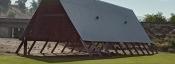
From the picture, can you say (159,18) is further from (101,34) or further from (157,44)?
(101,34)

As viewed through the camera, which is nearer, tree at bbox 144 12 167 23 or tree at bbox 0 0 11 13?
tree at bbox 144 12 167 23

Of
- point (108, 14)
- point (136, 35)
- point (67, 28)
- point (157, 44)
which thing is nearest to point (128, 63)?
point (67, 28)

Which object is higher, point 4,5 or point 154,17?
point 154,17

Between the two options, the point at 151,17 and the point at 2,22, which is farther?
the point at 151,17

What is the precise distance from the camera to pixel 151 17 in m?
90.7

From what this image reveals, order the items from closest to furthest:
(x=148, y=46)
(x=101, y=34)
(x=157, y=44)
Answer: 1. (x=101, y=34)
2. (x=148, y=46)
3. (x=157, y=44)

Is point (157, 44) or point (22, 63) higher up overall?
point (22, 63)

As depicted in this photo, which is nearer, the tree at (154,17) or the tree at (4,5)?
the tree at (154,17)

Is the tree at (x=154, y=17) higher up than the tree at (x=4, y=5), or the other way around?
the tree at (x=154, y=17)

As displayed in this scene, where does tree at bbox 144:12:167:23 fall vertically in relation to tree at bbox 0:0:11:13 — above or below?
above

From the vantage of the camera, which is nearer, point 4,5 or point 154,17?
point 154,17

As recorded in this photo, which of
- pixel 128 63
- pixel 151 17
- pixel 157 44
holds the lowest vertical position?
pixel 151 17

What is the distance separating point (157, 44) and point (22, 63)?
111 ft

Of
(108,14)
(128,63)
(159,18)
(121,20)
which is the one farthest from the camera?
(159,18)
